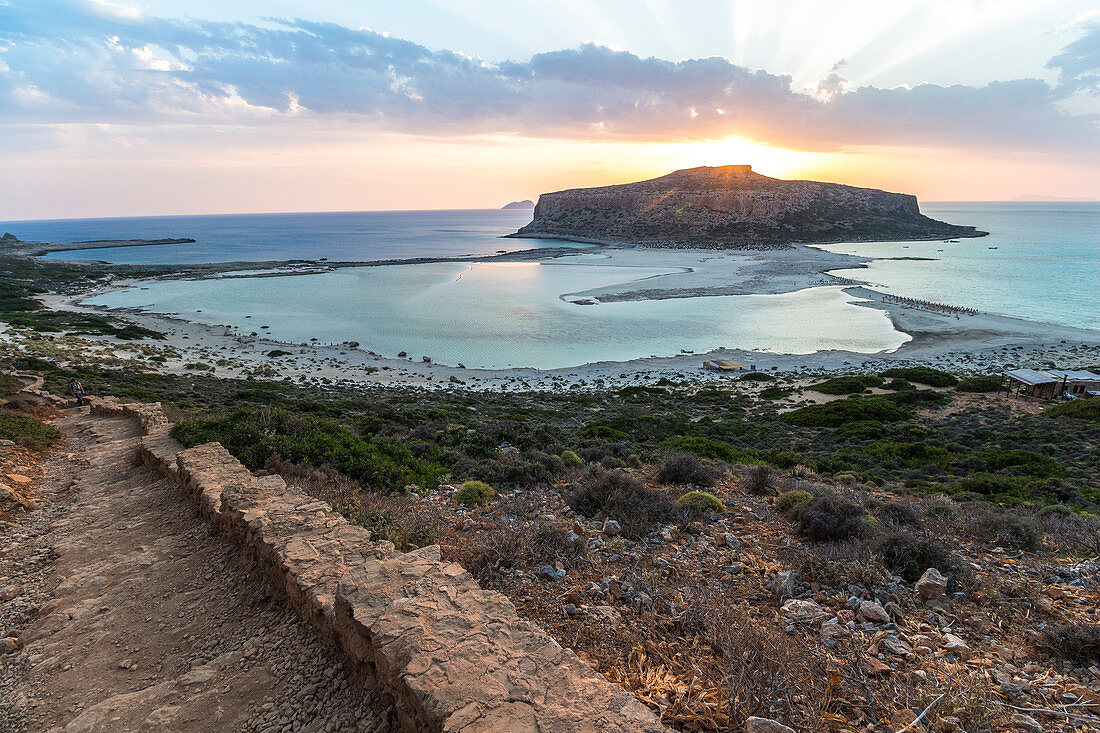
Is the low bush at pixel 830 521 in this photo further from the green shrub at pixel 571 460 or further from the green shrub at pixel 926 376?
the green shrub at pixel 926 376

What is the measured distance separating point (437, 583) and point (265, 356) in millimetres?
37191

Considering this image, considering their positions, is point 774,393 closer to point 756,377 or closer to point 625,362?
point 756,377

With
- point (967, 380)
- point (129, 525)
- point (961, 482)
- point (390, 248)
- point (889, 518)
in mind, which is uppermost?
point (390, 248)

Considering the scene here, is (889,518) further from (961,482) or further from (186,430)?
(186,430)

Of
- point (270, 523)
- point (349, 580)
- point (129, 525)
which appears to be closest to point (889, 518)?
point (349, 580)

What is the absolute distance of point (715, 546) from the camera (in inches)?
251

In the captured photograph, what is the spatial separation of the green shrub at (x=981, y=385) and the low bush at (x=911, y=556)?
84.2 feet

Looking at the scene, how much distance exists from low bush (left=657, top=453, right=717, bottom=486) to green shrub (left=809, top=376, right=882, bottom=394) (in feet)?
67.2

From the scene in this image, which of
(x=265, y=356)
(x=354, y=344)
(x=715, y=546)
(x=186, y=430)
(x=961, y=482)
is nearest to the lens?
(x=715, y=546)

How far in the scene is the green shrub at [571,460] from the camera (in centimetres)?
1066

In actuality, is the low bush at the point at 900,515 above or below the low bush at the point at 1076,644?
below

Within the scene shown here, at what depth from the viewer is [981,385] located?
25.3 meters

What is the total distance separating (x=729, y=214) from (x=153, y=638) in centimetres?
13859

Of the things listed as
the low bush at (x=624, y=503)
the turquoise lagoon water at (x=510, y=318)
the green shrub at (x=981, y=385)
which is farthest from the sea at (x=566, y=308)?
the low bush at (x=624, y=503)
